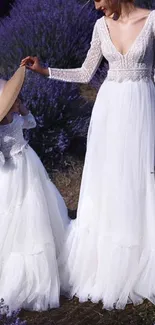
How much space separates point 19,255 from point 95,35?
56.4 inches

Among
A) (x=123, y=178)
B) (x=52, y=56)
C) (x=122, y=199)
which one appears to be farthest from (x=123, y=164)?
(x=52, y=56)

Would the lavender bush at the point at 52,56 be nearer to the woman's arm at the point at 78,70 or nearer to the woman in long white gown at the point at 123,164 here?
the woman's arm at the point at 78,70

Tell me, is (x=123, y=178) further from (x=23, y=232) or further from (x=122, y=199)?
(x=23, y=232)

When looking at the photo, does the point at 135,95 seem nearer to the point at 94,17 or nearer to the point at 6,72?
the point at 6,72

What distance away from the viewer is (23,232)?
3.72 metres

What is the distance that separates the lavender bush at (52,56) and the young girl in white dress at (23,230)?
2.18 meters

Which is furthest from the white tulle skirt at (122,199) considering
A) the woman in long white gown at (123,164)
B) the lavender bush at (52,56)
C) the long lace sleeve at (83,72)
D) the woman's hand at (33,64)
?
the lavender bush at (52,56)

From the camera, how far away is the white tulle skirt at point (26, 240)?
11.8 ft

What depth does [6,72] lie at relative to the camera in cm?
709

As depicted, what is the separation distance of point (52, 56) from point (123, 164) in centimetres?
377

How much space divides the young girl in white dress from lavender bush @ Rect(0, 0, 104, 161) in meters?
2.18

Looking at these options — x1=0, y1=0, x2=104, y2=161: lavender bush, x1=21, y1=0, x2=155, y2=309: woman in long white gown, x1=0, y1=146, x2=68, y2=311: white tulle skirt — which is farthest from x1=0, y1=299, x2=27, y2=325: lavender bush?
x1=0, y1=0, x2=104, y2=161: lavender bush

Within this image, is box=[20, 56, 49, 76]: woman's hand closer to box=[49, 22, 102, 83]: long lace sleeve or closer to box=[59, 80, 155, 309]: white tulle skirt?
box=[49, 22, 102, 83]: long lace sleeve

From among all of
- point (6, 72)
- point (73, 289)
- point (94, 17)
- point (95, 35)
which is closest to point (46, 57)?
point (6, 72)
